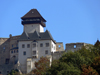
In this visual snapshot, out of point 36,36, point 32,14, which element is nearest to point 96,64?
point 36,36

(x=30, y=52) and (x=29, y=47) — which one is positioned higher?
(x=29, y=47)

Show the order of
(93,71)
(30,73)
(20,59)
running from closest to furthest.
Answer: (93,71) → (30,73) → (20,59)

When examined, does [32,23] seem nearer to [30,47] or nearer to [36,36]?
[36,36]

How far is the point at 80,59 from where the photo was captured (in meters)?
61.4

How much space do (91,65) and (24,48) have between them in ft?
104

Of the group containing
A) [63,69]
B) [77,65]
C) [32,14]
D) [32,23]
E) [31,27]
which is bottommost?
[63,69]

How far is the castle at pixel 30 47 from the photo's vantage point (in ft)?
285

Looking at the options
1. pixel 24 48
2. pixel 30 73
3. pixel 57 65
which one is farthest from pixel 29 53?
pixel 57 65

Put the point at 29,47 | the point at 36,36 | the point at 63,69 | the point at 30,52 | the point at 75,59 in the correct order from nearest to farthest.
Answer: the point at 63,69 < the point at 75,59 < the point at 30,52 < the point at 29,47 < the point at 36,36

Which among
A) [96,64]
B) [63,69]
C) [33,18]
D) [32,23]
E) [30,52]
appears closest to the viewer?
[63,69]

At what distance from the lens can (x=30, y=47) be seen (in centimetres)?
8900

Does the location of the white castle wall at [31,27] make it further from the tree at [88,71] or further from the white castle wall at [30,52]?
the tree at [88,71]

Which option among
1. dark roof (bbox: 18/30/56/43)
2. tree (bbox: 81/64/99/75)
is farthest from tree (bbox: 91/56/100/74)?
dark roof (bbox: 18/30/56/43)

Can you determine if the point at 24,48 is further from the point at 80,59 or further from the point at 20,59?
the point at 80,59
